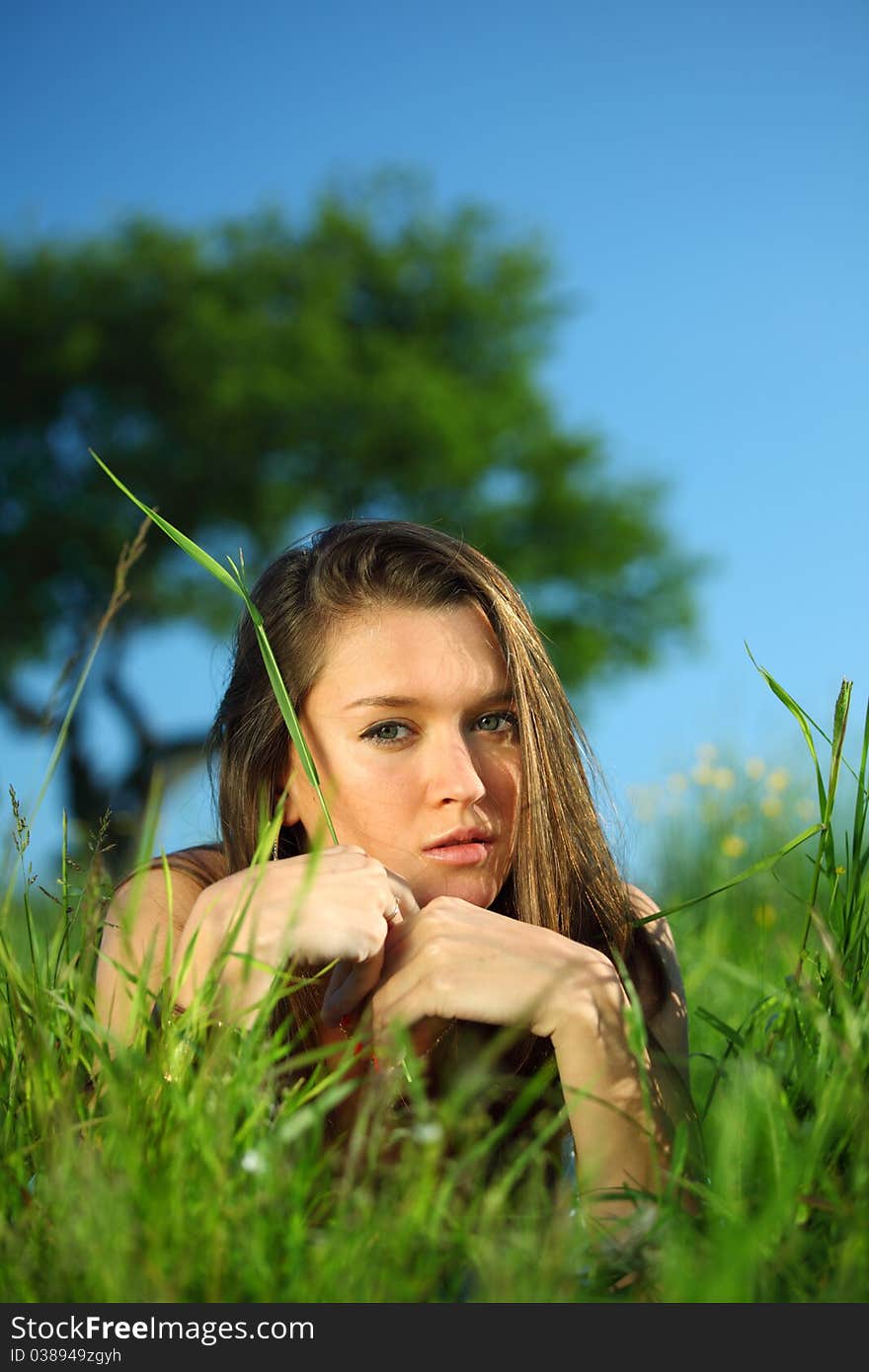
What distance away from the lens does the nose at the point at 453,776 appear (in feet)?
8.38

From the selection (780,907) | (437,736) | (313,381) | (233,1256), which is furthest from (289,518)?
(233,1256)

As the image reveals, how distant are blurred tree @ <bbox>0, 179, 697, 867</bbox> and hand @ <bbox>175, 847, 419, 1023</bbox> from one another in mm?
→ 17158

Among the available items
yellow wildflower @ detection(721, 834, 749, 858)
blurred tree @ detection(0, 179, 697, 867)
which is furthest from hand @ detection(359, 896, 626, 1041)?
blurred tree @ detection(0, 179, 697, 867)

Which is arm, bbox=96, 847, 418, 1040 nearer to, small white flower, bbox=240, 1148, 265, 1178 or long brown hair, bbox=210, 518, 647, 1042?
small white flower, bbox=240, 1148, 265, 1178

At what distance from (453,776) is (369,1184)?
46.3 inches

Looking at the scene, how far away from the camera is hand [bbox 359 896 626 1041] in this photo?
193 centimetres

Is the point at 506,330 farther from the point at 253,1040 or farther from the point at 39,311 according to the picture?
the point at 253,1040

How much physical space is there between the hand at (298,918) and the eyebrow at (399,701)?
2.18ft

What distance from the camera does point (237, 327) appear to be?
19.1 m

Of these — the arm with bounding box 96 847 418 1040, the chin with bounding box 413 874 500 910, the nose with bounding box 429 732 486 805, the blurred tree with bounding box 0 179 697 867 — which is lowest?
the arm with bounding box 96 847 418 1040

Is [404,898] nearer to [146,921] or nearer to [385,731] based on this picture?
[385,731]

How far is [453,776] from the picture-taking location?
2.57 m

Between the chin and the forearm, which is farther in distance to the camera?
the chin

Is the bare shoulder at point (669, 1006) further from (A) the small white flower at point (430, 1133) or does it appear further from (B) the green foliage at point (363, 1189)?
(A) the small white flower at point (430, 1133)
